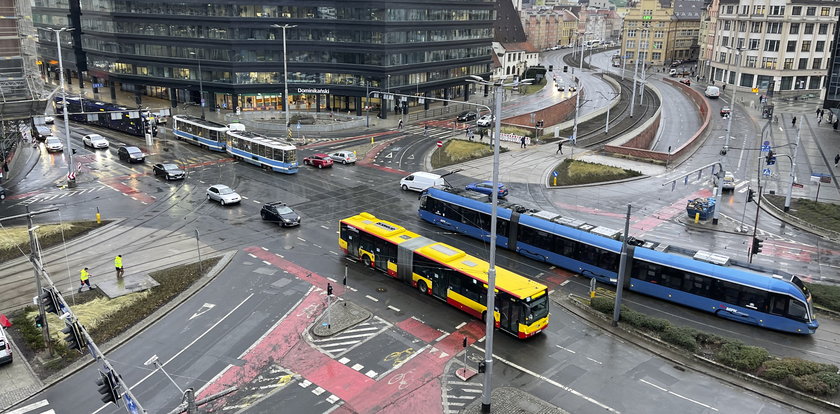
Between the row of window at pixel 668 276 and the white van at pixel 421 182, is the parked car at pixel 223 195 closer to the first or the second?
the white van at pixel 421 182

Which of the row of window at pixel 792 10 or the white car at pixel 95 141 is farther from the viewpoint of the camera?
the row of window at pixel 792 10

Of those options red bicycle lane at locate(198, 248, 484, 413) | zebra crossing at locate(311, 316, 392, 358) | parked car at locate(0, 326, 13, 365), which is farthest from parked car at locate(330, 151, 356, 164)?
parked car at locate(0, 326, 13, 365)

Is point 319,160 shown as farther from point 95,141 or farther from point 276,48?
point 276,48

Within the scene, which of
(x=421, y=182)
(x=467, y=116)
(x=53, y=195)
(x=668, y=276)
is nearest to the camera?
(x=668, y=276)

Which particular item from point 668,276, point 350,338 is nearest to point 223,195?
point 350,338

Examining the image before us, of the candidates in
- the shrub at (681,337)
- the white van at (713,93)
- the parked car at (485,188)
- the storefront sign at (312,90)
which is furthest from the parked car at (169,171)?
the white van at (713,93)

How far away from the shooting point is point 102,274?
41.2 m

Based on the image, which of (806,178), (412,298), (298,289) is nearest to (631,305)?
(412,298)

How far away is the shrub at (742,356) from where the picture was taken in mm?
30250

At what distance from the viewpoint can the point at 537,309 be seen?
3306cm

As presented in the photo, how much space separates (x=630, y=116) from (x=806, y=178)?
1613 inches

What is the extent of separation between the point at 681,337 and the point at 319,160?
47783 mm

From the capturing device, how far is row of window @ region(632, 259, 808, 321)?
34.2 meters

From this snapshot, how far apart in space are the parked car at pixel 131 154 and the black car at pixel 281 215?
91.9 feet
